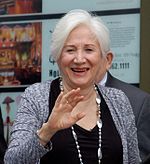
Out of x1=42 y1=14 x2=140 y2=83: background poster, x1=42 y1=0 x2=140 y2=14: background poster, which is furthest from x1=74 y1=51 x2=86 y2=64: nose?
x1=42 y1=0 x2=140 y2=14: background poster

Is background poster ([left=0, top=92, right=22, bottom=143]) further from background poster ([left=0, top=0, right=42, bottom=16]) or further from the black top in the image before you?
the black top

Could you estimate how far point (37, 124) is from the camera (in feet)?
8.99

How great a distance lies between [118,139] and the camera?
9.36ft


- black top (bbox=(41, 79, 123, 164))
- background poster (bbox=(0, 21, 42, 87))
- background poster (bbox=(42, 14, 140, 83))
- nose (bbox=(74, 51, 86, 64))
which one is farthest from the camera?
background poster (bbox=(0, 21, 42, 87))

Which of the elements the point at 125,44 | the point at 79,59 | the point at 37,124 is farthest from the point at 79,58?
the point at 125,44

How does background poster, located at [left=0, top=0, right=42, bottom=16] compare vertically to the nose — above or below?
above

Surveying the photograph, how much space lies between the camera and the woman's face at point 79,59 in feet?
9.39

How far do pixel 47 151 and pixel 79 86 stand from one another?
0.45 meters

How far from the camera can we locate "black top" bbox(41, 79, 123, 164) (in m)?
2.72

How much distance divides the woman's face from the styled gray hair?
23 millimetres

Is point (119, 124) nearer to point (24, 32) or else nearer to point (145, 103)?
point (145, 103)

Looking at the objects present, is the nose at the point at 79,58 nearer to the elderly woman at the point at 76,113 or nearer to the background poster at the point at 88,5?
the elderly woman at the point at 76,113

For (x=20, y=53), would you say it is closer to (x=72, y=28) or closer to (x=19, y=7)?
(x=19, y=7)

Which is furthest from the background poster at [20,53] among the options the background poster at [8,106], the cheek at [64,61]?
the cheek at [64,61]
